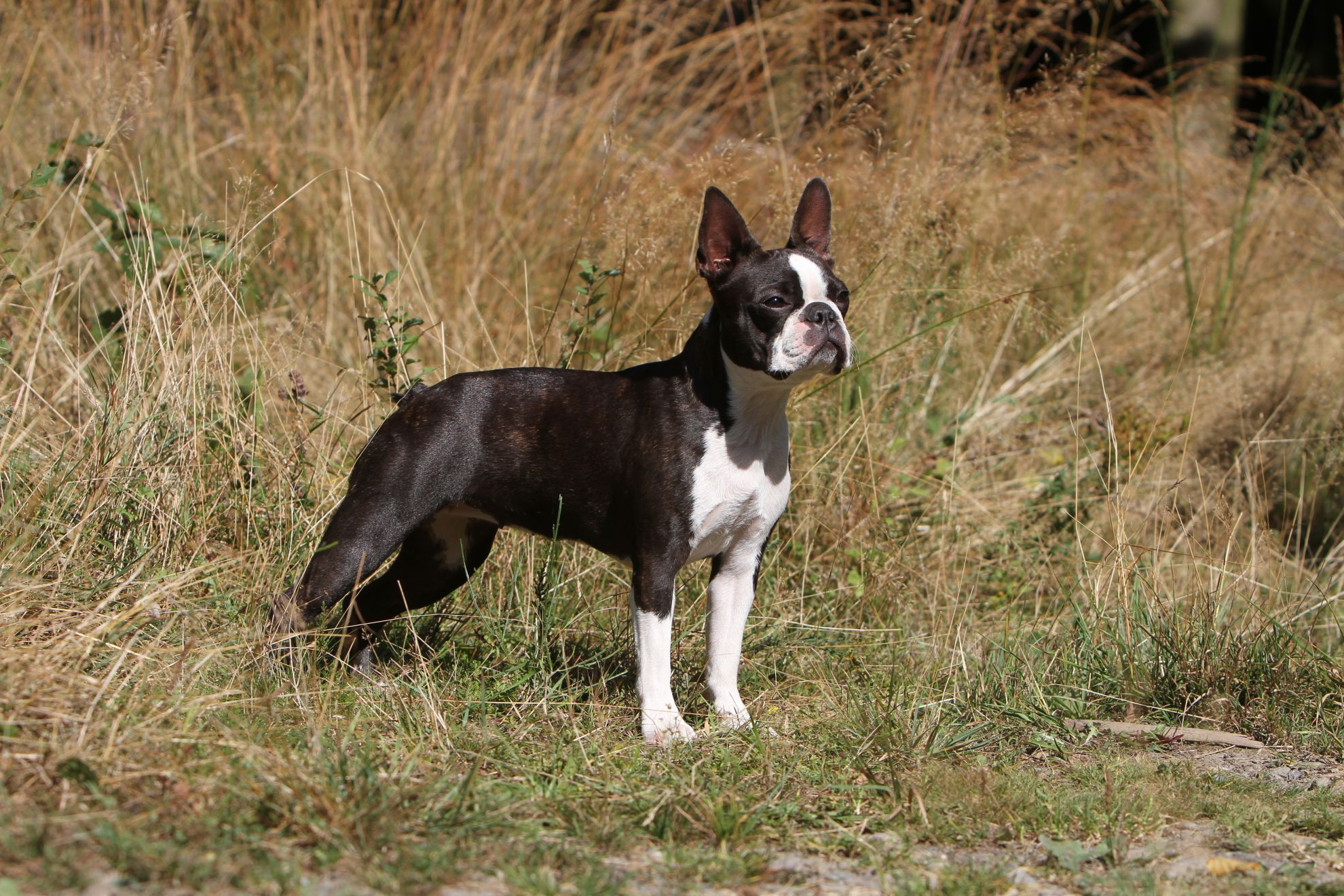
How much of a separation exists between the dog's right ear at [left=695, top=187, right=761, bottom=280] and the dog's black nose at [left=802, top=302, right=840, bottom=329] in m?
0.30

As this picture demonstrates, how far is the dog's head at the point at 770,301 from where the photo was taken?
3520 millimetres

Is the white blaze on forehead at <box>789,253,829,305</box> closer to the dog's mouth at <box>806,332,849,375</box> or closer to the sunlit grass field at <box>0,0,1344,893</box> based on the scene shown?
the dog's mouth at <box>806,332,849,375</box>

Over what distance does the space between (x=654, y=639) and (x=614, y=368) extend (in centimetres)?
160

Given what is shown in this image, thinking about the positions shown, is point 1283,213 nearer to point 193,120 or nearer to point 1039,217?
point 1039,217

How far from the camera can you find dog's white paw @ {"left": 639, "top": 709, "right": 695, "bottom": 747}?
350 centimetres

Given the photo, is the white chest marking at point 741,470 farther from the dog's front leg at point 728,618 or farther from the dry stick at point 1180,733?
the dry stick at point 1180,733

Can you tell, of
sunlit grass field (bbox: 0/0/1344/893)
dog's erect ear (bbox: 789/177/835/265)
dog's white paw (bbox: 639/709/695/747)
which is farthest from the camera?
dog's erect ear (bbox: 789/177/835/265)

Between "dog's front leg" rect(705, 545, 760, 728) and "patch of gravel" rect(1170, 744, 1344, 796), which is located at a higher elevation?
"dog's front leg" rect(705, 545, 760, 728)

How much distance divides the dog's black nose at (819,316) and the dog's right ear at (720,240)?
0.30 metres

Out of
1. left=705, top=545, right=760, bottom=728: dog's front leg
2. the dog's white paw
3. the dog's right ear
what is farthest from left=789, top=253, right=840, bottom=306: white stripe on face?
the dog's white paw

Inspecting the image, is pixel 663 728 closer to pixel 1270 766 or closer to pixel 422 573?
pixel 422 573

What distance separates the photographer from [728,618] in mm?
3859

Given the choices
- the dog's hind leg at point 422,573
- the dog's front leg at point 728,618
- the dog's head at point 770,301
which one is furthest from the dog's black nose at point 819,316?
the dog's hind leg at point 422,573

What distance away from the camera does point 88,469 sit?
4.01m
